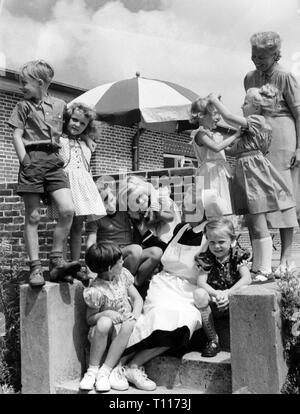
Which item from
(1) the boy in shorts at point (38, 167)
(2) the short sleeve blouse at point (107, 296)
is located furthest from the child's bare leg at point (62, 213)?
(2) the short sleeve blouse at point (107, 296)

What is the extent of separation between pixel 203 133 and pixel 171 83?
5080 mm

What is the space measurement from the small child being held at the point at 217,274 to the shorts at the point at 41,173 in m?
1.09

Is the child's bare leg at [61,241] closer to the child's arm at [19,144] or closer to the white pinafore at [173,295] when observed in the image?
the child's arm at [19,144]

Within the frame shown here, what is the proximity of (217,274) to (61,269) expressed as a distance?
105 cm

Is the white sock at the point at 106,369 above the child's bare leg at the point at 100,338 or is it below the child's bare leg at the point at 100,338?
below

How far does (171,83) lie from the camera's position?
912 cm

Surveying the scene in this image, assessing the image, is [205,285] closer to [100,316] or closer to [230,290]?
[230,290]

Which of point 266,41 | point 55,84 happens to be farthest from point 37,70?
point 55,84

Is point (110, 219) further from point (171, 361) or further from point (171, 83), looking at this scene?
point (171, 83)

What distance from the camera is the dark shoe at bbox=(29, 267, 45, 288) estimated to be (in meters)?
3.46

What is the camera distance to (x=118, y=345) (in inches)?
129

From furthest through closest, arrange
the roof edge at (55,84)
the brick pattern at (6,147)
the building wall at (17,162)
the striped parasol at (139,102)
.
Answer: the brick pattern at (6,147) → the roof edge at (55,84) → the striped parasol at (139,102) → the building wall at (17,162)

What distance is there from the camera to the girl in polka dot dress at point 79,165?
13.1 ft
